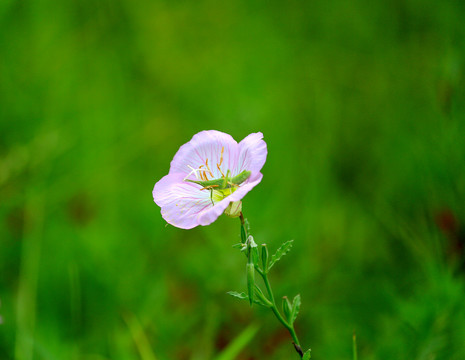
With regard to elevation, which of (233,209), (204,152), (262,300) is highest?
(204,152)

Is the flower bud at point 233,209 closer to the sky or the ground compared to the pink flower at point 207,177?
closer to the ground

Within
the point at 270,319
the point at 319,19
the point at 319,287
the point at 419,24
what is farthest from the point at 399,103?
the point at 270,319

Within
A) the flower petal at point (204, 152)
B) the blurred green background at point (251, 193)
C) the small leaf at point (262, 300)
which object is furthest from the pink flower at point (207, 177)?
the blurred green background at point (251, 193)

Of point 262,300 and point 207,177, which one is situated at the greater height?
point 207,177

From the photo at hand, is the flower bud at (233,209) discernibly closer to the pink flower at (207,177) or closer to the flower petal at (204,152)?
the pink flower at (207,177)

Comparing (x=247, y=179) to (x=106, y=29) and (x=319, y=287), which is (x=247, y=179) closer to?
(x=319, y=287)

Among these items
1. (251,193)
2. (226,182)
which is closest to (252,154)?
(226,182)

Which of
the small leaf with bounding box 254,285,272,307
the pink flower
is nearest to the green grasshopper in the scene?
the pink flower

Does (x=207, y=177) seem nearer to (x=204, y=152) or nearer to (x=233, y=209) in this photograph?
(x=204, y=152)

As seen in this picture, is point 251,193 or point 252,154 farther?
point 251,193
